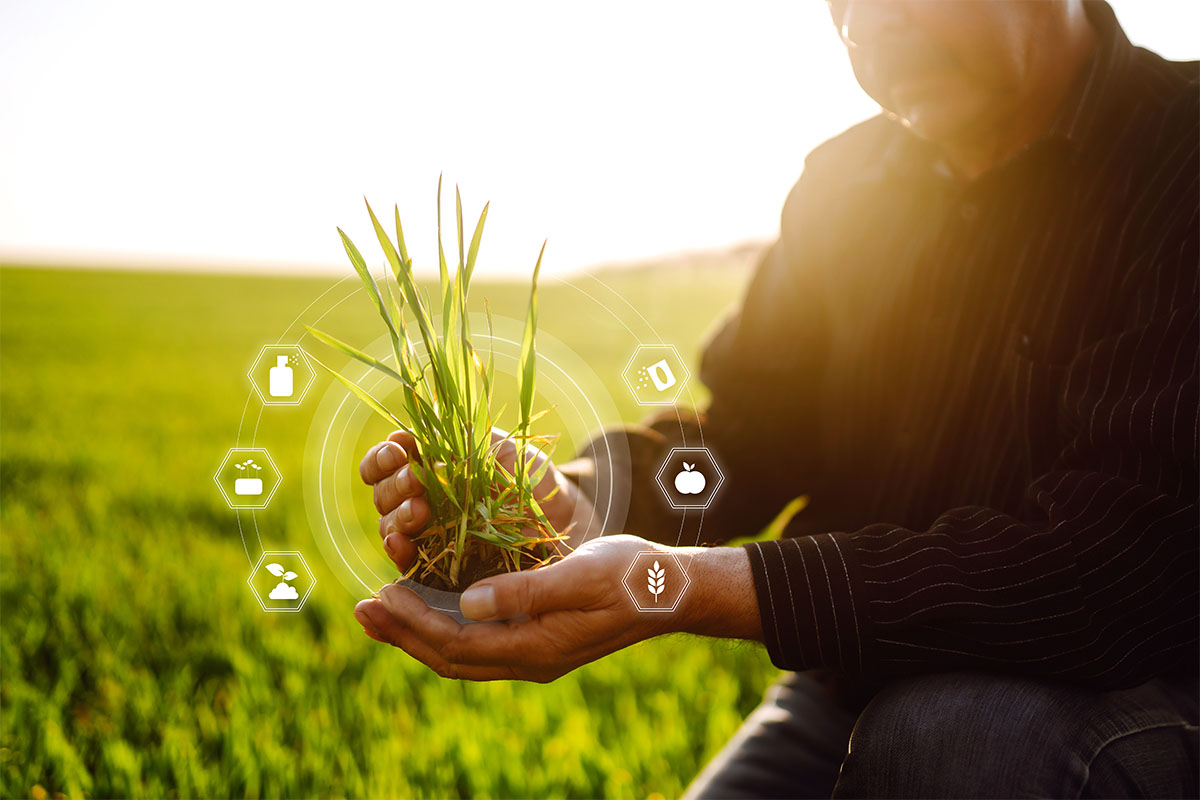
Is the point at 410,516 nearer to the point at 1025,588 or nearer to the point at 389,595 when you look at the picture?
the point at 389,595

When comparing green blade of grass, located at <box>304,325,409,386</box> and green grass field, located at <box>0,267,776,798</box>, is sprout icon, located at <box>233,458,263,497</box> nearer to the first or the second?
green grass field, located at <box>0,267,776,798</box>

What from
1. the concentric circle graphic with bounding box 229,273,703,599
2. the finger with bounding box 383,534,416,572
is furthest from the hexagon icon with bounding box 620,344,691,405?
the finger with bounding box 383,534,416,572

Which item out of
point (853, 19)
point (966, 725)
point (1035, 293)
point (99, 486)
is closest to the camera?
point (966, 725)

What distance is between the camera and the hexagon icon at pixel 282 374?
0.72 meters

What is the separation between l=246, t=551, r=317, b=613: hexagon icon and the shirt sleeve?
1.64 ft

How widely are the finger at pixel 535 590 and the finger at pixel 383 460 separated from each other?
0.16m

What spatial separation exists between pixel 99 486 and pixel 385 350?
173cm

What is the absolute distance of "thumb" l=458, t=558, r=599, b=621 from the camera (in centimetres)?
70

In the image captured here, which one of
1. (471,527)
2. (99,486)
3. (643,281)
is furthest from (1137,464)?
(99,486)

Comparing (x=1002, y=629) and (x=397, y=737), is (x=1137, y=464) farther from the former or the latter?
(x=397, y=737)

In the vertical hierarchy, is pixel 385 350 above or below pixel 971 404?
above

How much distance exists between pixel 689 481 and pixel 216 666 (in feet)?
4.63

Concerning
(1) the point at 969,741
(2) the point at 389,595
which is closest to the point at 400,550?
(2) the point at 389,595

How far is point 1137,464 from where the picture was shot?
0.90 metres
